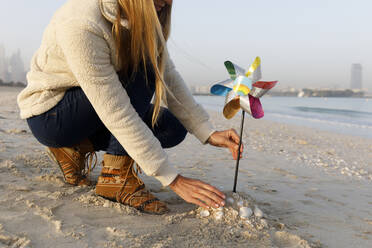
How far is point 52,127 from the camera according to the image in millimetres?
1859

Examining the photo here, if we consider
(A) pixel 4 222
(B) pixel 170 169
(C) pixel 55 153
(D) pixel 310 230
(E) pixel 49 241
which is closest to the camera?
(E) pixel 49 241

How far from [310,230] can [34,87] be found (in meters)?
1.73

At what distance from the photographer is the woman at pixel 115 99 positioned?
1.48 metres

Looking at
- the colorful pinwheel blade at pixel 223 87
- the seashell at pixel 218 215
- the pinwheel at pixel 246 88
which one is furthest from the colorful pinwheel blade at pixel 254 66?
the seashell at pixel 218 215

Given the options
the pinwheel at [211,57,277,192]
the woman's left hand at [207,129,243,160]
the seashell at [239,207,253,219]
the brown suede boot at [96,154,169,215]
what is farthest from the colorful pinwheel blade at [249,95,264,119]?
the brown suede boot at [96,154,169,215]

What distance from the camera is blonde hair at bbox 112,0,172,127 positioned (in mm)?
1458

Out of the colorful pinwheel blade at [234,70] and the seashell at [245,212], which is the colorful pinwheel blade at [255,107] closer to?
the colorful pinwheel blade at [234,70]

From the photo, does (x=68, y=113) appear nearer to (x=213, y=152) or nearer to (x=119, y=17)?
(x=119, y=17)

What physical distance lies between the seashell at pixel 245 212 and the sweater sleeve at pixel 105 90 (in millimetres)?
445

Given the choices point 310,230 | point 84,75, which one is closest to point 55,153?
point 84,75

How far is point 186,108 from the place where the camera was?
7.06ft

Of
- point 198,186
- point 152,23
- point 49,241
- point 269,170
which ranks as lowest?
point 269,170

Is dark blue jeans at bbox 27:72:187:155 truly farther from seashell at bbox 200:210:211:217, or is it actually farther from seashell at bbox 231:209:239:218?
seashell at bbox 231:209:239:218

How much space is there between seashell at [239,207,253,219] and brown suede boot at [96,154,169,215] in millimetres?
419
